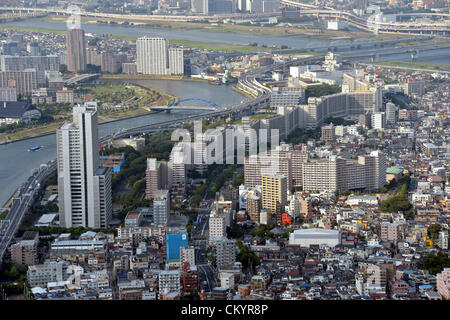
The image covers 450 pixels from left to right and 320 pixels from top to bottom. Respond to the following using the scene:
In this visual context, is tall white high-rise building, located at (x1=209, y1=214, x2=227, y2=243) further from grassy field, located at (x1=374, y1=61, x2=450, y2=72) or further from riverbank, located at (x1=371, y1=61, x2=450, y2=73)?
grassy field, located at (x1=374, y1=61, x2=450, y2=72)

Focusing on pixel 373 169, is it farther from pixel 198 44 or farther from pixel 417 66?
pixel 198 44

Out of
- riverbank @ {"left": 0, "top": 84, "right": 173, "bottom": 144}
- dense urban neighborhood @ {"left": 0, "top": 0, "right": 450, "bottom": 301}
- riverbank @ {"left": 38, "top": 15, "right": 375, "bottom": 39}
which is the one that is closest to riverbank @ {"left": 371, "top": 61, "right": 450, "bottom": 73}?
dense urban neighborhood @ {"left": 0, "top": 0, "right": 450, "bottom": 301}

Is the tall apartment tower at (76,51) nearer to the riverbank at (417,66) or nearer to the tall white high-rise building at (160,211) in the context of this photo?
the riverbank at (417,66)

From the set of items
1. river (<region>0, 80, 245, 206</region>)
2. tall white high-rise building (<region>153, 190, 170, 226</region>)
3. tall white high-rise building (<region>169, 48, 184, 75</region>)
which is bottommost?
river (<region>0, 80, 245, 206</region>)

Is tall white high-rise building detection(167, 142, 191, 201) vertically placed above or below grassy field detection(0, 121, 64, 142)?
above

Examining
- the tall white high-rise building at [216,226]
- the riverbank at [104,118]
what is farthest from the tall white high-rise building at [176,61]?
the tall white high-rise building at [216,226]

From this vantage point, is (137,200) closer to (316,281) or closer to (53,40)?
(316,281)

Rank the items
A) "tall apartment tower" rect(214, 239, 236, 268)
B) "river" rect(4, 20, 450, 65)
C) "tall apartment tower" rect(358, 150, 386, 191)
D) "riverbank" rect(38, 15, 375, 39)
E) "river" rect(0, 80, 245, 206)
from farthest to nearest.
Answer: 1. "riverbank" rect(38, 15, 375, 39)
2. "river" rect(4, 20, 450, 65)
3. "river" rect(0, 80, 245, 206)
4. "tall apartment tower" rect(358, 150, 386, 191)
5. "tall apartment tower" rect(214, 239, 236, 268)
